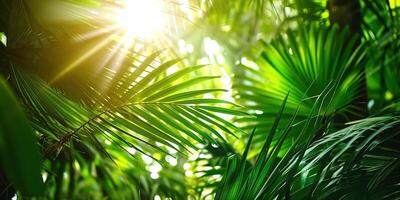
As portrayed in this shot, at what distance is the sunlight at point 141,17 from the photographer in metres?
0.74

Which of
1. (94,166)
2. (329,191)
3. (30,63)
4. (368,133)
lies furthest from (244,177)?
(94,166)

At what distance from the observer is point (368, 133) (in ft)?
2.52

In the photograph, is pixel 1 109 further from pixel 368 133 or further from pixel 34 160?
pixel 368 133

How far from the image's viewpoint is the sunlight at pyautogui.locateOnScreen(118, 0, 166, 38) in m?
0.74

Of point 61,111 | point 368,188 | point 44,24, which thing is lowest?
point 368,188

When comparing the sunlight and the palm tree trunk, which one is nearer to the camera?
the sunlight

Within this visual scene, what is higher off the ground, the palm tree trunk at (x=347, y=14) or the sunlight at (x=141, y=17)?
the sunlight at (x=141, y=17)

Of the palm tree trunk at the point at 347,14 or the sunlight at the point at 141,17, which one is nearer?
the sunlight at the point at 141,17

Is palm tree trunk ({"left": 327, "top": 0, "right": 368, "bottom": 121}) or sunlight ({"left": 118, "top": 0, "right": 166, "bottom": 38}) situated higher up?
sunlight ({"left": 118, "top": 0, "right": 166, "bottom": 38})

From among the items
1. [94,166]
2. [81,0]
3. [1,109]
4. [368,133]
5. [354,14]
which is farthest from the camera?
[354,14]

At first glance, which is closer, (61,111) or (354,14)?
(61,111)

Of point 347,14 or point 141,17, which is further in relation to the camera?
point 347,14

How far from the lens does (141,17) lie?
757mm

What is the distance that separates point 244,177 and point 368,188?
17 cm
